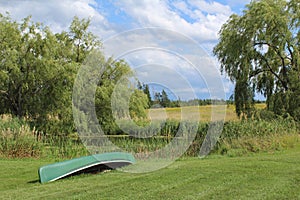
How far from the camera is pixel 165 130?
14258 millimetres

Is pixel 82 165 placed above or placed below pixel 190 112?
below

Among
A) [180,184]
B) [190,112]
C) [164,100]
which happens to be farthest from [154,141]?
[180,184]

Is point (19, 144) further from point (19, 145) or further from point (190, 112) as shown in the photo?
point (190, 112)

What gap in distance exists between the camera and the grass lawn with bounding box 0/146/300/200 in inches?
242

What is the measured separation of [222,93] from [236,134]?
6731mm

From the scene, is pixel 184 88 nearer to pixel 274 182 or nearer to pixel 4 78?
pixel 274 182

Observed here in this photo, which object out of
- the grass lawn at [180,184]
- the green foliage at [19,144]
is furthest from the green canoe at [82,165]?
the green foliage at [19,144]

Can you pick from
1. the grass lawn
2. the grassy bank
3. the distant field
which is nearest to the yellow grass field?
the distant field

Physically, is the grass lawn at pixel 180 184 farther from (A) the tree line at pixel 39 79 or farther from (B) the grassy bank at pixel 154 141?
(A) the tree line at pixel 39 79

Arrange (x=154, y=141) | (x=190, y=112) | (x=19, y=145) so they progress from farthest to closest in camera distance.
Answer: (x=154, y=141) → (x=19, y=145) → (x=190, y=112)

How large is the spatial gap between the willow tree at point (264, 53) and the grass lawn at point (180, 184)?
1462cm

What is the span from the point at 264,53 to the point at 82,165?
58.6ft

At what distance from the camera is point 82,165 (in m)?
8.32

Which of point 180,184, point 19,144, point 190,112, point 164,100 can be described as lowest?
point 180,184
